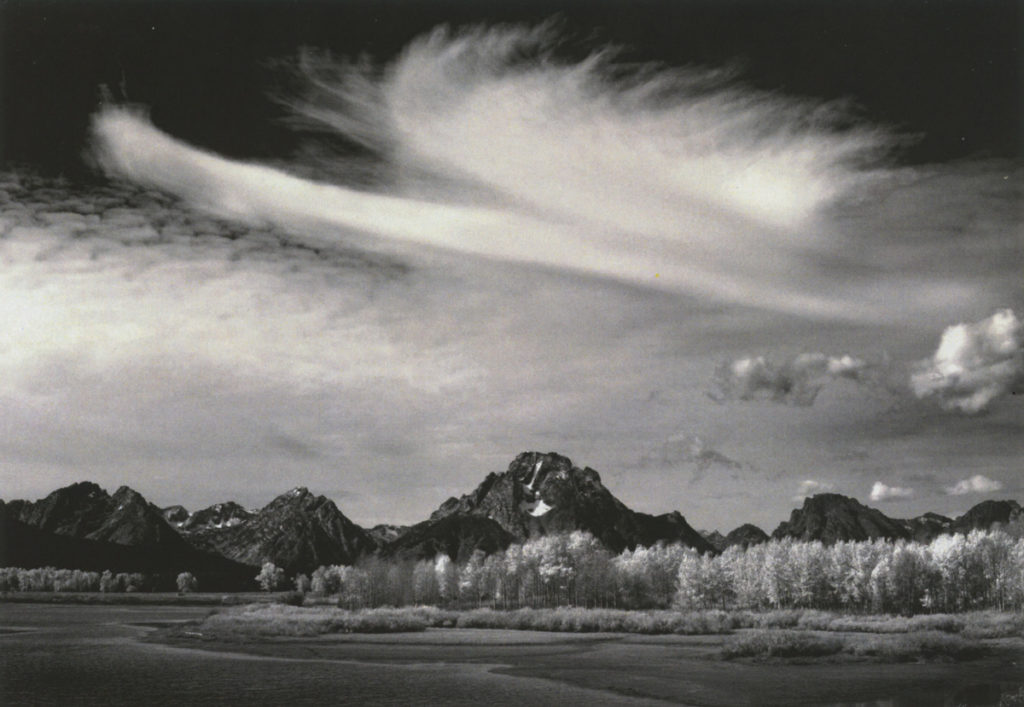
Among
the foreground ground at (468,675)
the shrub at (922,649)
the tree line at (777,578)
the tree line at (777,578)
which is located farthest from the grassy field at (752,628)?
the tree line at (777,578)

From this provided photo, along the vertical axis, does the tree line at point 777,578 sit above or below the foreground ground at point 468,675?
above

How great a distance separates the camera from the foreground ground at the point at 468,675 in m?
47.4

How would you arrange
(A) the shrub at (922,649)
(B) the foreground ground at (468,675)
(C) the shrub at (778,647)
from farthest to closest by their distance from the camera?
(C) the shrub at (778,647), (A) the shrub at (922,649), (B) the foreground ground at (468,675)

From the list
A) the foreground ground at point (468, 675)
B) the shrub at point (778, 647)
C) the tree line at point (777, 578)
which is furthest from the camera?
the tree line at point (777, 578)

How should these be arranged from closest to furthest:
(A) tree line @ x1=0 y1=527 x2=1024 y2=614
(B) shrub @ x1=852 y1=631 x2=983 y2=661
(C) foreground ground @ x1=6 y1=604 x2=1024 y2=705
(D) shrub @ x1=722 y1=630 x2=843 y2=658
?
(C) foreground ground @ x1=6 y1=604 x2=1024 y2=705 → (B) shrub @ x1=852 y1=631 x2=983 y2=661 → (D) shrub @ x1=722 y1=630 x2=843 y2=658 → (A) tree line @ x1=0 y1=527 x2=1024 y2=614

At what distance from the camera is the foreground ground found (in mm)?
47375

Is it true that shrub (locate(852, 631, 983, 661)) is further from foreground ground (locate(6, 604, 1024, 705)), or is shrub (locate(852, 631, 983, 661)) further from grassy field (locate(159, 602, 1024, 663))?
foreground ground (locate(6, 604, 1024, 705))

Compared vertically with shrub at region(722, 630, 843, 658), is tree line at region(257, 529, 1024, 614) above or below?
above

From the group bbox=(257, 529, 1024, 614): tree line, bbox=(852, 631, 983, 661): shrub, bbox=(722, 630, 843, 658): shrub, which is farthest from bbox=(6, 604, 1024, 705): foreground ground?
bbox=(257, 529, 1024, 614): tree line

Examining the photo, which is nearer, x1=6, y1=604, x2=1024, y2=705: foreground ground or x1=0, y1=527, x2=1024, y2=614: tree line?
x1=6, y1=604, x2=1024, y2=705: foreground ground

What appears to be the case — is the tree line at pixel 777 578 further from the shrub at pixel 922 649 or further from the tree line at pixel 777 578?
the shrub at pixel 922 649

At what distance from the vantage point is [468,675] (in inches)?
2308

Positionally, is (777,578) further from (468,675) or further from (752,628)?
(468,675)

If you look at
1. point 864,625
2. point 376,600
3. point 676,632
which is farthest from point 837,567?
point 376,600
